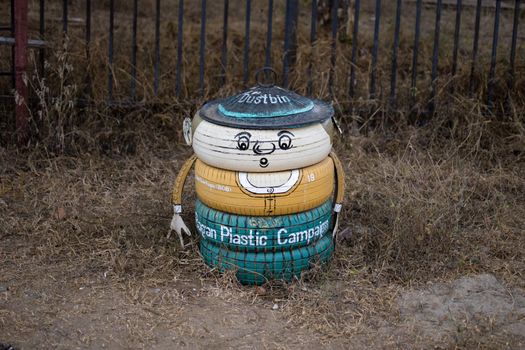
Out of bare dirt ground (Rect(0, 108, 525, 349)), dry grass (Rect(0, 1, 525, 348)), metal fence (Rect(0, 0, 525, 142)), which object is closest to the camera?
bare dirt ground (Rect(0, 108, 525, 349))

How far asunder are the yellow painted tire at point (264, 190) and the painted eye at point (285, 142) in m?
0.15

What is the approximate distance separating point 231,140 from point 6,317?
1407 mm

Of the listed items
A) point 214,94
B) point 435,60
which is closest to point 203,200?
point 214,94

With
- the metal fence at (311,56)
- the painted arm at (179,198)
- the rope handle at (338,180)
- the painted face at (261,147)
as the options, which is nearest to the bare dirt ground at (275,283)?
the painted arm at (179,198)

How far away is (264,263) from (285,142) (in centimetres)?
66

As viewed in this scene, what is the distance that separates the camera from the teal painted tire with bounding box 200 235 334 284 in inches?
169

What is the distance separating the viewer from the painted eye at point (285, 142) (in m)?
4.12

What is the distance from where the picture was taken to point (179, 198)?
4598mm

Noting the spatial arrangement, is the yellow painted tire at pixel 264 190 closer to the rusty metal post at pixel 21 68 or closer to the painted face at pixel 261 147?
the painted face at pixel 261 147

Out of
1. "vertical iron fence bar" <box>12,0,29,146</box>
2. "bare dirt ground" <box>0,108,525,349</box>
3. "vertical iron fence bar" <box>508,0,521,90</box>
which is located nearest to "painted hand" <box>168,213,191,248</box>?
"bare dirt ground" <box>0,108,525,349</box>

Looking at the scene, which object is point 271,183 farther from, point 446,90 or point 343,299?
point 446,90

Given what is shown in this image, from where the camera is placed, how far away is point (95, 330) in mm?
3857

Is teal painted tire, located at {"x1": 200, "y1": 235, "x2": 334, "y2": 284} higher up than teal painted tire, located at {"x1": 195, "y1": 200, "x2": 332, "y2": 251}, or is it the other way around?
teal painted tire, located at {"x1": 195, "y1": 200, "x2": 332, "y2": 251}

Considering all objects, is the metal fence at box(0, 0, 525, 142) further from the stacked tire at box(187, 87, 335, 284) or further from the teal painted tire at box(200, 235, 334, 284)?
the teal painted tire at box(200, 235, 334, 284)
